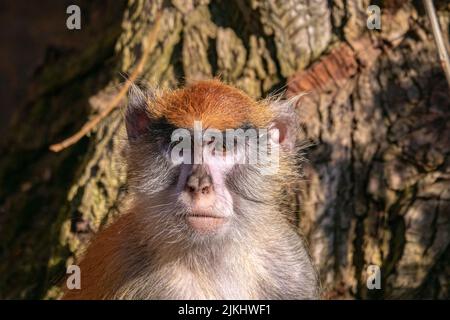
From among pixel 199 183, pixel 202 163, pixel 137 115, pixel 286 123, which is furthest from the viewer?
pixel 286 123

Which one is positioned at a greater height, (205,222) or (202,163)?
(202,163)

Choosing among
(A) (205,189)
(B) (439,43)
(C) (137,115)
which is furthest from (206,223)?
(B) (439,43)

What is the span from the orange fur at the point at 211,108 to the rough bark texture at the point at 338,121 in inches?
31.3

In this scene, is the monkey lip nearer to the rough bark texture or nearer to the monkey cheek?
the monkey cheek

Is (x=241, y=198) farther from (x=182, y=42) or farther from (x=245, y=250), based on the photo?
(x=182, y=42)

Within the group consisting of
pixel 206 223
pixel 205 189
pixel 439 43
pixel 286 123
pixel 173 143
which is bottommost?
pixel 206 223

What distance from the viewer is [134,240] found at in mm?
4848

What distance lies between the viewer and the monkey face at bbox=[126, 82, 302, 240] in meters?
4.40

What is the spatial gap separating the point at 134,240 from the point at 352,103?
195cm

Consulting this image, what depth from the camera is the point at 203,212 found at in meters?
4.34

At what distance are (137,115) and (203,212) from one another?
1.00 m

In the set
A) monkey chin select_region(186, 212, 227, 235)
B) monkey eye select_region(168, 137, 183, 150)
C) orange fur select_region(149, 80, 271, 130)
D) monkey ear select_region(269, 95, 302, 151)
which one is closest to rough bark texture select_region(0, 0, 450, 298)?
monkey ear select_region(269, 95, 302, 151)

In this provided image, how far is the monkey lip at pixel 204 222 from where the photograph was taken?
4.38 m

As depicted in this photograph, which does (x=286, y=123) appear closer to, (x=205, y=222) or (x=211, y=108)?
(x=211, y=108)
